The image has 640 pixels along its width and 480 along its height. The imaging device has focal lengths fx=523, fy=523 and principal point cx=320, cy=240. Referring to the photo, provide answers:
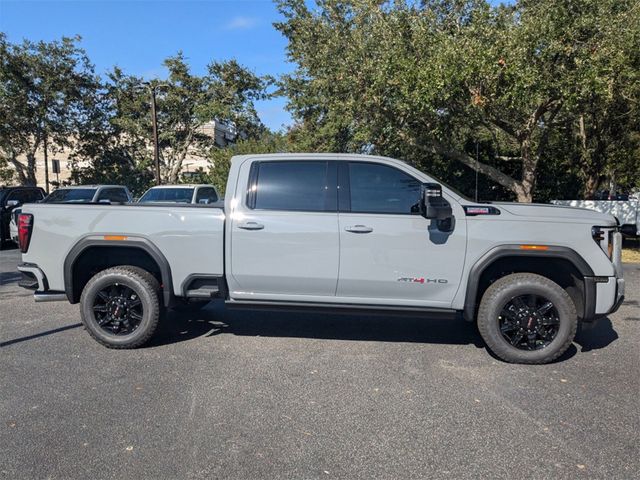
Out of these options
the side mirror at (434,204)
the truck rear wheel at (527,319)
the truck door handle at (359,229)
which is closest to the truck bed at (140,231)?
the truck door handle at (359,229)

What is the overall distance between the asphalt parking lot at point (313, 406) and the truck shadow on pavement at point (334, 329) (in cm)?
4

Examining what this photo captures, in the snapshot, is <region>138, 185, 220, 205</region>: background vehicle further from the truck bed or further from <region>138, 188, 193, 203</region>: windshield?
the truck bed

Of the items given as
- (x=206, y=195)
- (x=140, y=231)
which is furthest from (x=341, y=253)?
(x=206, y=195)

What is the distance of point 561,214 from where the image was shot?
16.2 feet

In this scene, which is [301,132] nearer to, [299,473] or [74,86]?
[74,86]

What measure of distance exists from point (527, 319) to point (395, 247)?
1.42 m

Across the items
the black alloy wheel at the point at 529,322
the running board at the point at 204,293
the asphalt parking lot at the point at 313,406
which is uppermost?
the running board at the point at 204,293

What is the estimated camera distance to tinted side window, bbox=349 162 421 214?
510cm

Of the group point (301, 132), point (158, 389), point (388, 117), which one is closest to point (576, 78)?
point (388, 117)

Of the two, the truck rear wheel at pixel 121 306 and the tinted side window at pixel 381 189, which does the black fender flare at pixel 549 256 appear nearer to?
the tinted side window at pixel 381 189

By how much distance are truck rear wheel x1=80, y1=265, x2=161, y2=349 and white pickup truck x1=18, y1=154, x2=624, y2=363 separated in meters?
0.01

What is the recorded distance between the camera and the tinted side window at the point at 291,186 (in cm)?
523

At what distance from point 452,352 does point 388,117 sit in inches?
386

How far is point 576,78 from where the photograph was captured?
35.7ft
